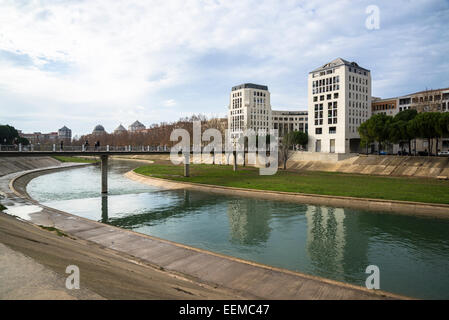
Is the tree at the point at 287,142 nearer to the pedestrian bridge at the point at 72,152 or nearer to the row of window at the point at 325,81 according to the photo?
the row of window at the point at 325,81

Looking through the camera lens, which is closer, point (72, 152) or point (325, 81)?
point (72, 152)

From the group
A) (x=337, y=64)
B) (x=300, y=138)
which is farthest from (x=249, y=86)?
(x=337, y=64)

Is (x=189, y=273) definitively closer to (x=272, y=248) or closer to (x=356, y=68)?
(x=272, y=248)

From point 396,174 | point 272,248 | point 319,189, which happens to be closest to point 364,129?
point 396,174

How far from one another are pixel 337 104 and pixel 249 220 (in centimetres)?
7045

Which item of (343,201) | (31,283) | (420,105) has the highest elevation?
(420,105)

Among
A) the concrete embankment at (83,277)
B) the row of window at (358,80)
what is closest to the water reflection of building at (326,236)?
the concrete embankment at (83,277)

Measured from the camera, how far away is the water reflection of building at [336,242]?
17328 millimetres

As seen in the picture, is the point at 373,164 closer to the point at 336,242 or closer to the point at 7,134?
the point at 336,242

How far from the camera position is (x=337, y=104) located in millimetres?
87375

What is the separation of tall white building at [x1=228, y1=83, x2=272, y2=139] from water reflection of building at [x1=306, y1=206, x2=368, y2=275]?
111873mm

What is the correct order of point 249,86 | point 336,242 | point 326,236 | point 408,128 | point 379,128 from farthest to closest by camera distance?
point 249,86
point 379,128
point 408,128
point 326,236
point 336,242

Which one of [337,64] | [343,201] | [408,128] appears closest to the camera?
[343,201]

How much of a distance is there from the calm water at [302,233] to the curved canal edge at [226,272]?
284cm
